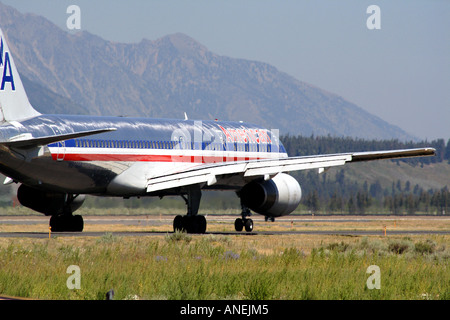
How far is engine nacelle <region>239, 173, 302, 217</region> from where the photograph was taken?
38500 mm

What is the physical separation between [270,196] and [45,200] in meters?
9.73

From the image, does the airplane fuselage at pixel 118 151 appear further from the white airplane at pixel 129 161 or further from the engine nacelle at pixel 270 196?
the engine nacelle at pixel 270 196

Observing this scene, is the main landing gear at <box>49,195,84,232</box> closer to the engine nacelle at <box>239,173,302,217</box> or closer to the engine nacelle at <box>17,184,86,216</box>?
the engine nacelle at <box>17,184,86,216</box>

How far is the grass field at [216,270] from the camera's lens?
1923 centimetres

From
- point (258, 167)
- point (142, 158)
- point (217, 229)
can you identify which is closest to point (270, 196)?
point (258, 167)

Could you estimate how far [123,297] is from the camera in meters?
18.5

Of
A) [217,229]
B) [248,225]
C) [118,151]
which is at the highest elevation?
[118,151]

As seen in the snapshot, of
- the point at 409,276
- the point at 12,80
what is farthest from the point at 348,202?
the point at 409,276

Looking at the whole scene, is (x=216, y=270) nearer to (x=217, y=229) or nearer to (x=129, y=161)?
(x=129, y=161)

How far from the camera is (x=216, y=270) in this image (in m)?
23.4

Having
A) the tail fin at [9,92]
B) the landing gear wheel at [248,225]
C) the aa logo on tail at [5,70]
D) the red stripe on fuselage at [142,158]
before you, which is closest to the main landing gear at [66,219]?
the red stripe on fuselage at [142,158]

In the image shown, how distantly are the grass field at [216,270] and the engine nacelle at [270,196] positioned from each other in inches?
228
